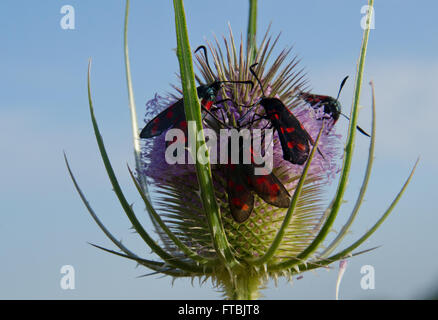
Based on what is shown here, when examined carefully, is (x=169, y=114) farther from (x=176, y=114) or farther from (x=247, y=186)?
(x=247, y=186)

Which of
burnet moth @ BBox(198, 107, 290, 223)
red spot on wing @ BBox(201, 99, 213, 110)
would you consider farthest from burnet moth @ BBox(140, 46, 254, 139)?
burnet moth @ BBox(198, 107, 290, 223)

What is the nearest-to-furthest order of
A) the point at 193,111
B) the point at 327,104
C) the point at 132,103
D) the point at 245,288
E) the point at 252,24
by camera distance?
the point at 193,111 → the point at 245,288 → the point at 327,104 → the point at 252,24 → the point at 132,103

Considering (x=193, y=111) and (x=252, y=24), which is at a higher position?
(x=252, y=24)

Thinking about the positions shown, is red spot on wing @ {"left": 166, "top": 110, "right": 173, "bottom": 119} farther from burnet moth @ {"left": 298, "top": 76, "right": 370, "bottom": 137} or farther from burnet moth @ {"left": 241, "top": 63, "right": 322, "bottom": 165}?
burnet moth @ {"left": 298, "top": 76, "right": 370, "bottom": 137}

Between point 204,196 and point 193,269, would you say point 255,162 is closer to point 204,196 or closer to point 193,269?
point 204,196

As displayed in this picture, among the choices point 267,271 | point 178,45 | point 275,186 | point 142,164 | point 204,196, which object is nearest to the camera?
point 178,45

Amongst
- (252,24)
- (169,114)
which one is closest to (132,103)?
(169,114)

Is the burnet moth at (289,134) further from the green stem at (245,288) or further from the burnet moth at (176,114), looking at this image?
the green stem at (245,288)
